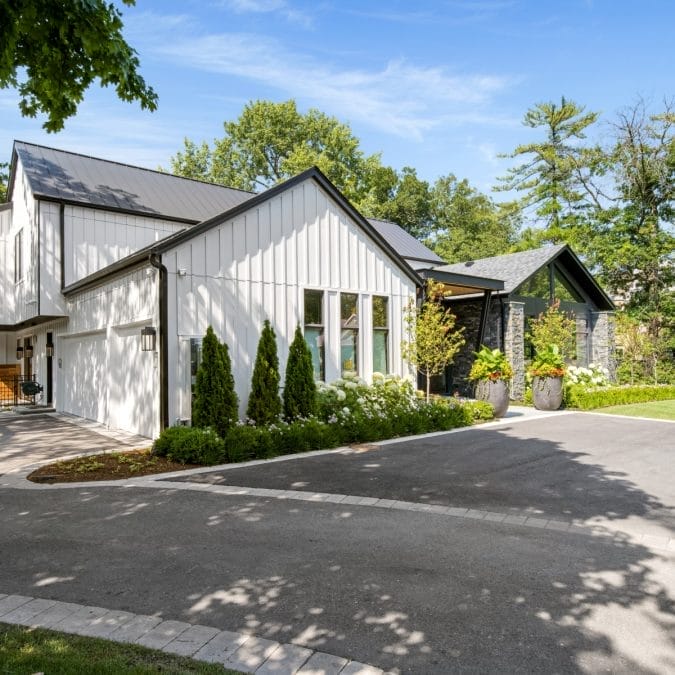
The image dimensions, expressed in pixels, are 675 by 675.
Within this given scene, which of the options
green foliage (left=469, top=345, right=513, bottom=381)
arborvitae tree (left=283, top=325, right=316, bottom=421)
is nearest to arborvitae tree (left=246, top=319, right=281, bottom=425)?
arborvitae tree (left=283, top=325, right=316, bottom=421)

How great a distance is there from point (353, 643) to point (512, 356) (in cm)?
1556

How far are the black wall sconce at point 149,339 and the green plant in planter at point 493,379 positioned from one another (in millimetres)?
8289

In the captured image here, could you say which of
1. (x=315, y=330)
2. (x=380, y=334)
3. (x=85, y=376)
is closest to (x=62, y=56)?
(x=315, y=330)

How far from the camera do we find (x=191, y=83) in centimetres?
1393

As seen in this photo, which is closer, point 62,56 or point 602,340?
point 62,56

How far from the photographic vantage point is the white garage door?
12.9 metres

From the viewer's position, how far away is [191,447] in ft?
26.8

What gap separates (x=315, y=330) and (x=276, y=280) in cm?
153

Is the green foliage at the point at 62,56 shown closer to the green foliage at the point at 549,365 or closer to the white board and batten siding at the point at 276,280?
the white board and batten siding at the point at 276,280

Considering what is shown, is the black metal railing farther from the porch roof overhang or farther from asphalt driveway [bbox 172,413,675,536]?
asphalt driveway [bbox 172,413,675,536]

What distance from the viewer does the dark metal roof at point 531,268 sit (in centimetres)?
1869

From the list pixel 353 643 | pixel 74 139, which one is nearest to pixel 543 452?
pixel 353 643

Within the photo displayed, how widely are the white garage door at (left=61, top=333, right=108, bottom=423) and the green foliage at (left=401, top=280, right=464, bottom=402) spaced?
748 cm

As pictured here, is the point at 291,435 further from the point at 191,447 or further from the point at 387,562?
the point at 387,562
